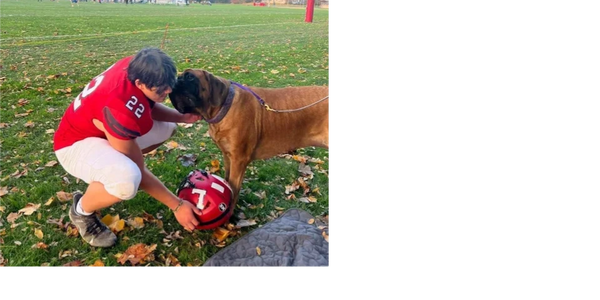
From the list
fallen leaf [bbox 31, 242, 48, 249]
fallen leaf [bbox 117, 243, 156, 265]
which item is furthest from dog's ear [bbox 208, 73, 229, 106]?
fallen leaf [bbox 31, 242, 48, 249]

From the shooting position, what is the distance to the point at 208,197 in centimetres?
328

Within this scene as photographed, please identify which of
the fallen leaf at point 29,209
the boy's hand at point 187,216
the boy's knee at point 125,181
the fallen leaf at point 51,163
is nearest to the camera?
the boy's knee at point 125,181

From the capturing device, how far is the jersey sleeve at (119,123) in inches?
101

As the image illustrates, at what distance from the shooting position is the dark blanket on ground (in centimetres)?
307

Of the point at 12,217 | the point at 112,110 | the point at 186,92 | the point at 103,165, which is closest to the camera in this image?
the point at 112,110

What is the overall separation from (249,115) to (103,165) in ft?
4.30

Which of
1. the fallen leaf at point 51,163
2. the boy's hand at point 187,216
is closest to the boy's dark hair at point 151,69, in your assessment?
the boy's hand at point 187,216

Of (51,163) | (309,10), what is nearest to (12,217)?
(51,163)

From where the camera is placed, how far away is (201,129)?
577 centimetres

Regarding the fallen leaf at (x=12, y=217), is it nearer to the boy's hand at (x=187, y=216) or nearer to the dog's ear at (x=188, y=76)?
the boy's hand at (x=187, y=216)

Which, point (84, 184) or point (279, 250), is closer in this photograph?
point (279, 250)

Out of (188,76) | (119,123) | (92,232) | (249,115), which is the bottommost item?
(92,232)

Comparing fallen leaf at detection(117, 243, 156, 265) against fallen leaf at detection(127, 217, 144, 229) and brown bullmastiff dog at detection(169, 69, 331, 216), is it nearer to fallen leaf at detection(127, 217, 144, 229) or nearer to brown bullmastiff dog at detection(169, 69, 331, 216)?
fallen leaf at detection(127, 217, 144, 229)

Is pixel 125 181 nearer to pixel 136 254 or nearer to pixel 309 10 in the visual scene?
pixel 136 254
